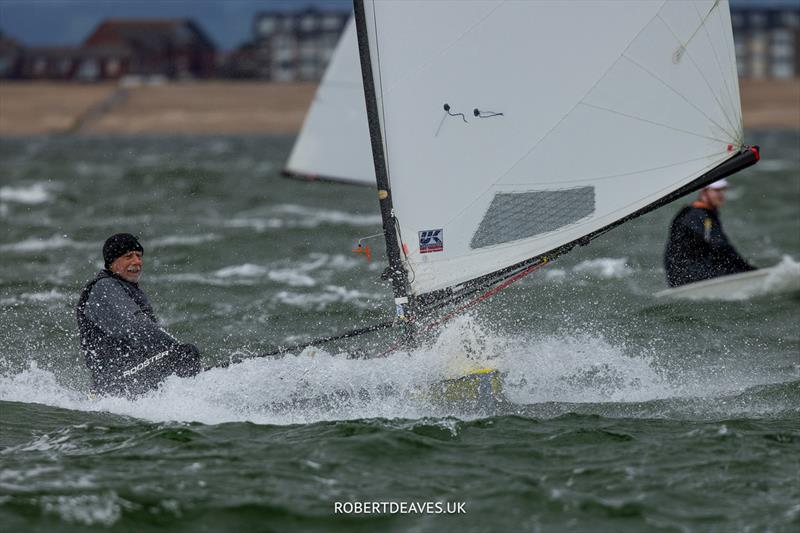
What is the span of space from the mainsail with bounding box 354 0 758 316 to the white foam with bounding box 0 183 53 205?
55.9ft

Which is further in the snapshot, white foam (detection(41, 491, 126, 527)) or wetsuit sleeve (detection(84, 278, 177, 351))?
wetsuit sleeve (detection(84, 278, 177, 351))

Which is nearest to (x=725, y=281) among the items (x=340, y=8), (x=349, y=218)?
(x=349, y=218)

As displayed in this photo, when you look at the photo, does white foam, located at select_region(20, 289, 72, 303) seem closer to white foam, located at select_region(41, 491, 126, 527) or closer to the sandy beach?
white foam, located at select_region(41, 491, 126, 527)

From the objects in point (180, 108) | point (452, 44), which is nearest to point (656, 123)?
point (452, 44)

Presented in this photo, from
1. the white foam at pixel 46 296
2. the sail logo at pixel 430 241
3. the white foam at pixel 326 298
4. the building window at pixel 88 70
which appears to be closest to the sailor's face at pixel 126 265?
the sail logo at pixel 430 241

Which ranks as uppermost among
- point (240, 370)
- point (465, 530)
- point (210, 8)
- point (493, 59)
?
point (210, 8)

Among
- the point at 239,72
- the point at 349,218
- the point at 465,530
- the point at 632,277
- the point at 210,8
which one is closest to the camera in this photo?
the point at 465,530

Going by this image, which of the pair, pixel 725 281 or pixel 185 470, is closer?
pixel 185 470

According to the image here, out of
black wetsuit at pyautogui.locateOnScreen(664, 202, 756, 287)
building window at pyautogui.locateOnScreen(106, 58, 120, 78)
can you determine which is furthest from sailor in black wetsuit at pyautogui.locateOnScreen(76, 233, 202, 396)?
building window at pyautogui.locateOnScreen(106, 58, 120, 78)

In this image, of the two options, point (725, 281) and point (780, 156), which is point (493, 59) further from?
point (780, 156)

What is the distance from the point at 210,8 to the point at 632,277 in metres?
71.8

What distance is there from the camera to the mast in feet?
27.6

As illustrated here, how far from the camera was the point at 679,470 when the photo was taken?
22.6 feet

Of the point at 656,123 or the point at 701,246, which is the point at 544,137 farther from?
the point at 701,246
